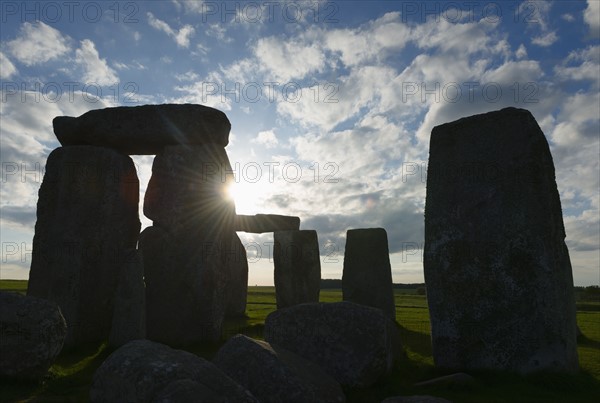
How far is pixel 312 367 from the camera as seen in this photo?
5.71m

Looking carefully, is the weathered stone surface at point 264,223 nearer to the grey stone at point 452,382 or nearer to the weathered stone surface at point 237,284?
the weathered stone surface at point 237,284

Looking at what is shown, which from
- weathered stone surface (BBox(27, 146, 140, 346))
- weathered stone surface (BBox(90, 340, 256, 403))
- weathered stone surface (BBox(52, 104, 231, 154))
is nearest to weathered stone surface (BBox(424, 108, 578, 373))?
weathered stone surface (BBox(90, 340, 256, 403))

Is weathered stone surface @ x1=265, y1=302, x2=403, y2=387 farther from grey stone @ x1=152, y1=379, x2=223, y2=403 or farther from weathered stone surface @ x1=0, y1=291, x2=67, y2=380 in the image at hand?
weathered stone surface @ x1=0, y1=291, x2=67, y2=380

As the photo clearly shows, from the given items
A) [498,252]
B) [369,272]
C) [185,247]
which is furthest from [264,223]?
[498,252]

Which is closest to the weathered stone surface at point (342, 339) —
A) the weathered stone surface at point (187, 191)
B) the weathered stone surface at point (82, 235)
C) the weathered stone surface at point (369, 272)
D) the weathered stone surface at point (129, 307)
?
the weathered stone surface at point (129, 307)

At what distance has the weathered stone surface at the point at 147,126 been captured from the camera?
36.3ft

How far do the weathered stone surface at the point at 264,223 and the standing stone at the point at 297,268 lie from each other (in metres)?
3.56

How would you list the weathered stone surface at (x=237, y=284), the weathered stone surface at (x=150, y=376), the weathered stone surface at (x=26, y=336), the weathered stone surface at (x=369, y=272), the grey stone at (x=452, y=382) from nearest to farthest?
the weathered stone surface at (x=150, y=376) < the grey stone at (x=452, y=382) < the weathered stone surface at (x=26, y=336) < the weathered stone surface at (x=369, y=272) < the weathered stone surface at (x=237, y=284)

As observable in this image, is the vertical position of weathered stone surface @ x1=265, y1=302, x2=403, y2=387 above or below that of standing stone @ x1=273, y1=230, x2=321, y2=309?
below

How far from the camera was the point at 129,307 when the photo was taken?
8.91 meters

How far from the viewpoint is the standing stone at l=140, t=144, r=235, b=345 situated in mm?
10562

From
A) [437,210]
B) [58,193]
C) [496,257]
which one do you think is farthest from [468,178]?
[58,193]

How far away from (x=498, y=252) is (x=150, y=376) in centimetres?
488

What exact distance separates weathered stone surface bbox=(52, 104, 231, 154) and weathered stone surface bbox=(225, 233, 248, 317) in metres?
5.60
